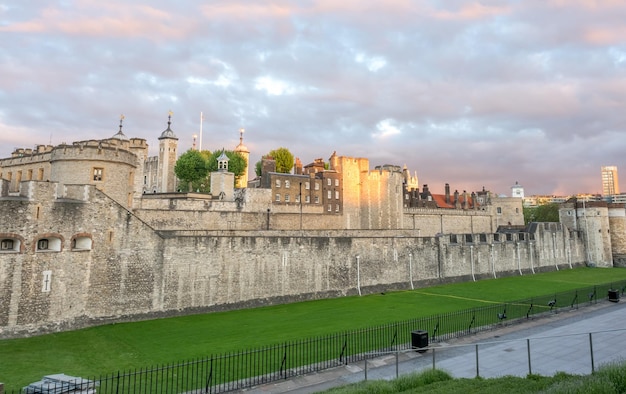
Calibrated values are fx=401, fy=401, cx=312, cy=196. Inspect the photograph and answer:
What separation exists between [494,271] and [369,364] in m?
38.8

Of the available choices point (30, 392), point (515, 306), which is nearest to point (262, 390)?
point (30, 392)

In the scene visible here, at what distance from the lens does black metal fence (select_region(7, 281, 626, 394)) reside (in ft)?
49.9

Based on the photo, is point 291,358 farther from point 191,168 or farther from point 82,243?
point 191,168

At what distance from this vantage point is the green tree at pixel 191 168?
7344 cm

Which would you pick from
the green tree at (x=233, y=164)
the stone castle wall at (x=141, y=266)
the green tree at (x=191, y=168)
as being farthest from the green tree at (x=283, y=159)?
the stone castle wall at (x=141, y=266)

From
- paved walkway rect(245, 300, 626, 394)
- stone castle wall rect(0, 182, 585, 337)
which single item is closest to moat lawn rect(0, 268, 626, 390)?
stone castle wall rect(0, 182, 585, 337)

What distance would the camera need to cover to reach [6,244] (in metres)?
22.4

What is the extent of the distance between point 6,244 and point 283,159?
6116 centimetres

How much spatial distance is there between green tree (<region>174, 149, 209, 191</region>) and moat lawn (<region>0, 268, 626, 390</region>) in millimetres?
47315

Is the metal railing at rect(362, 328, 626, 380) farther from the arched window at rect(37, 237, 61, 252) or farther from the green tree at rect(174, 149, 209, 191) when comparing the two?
the green tree at rect(174, 149, 209, 191)

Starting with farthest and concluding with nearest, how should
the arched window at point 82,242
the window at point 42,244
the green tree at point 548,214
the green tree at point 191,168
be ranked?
the green tree at point 548,214, the green tree at point 191,168, the arched window at point 82,242, the window at point 42,244

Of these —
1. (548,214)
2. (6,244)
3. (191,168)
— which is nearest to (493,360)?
(6,244)

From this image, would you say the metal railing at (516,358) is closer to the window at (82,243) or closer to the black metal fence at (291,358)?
the black metal fence at (291,358)

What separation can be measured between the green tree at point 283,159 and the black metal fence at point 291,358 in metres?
57.0
